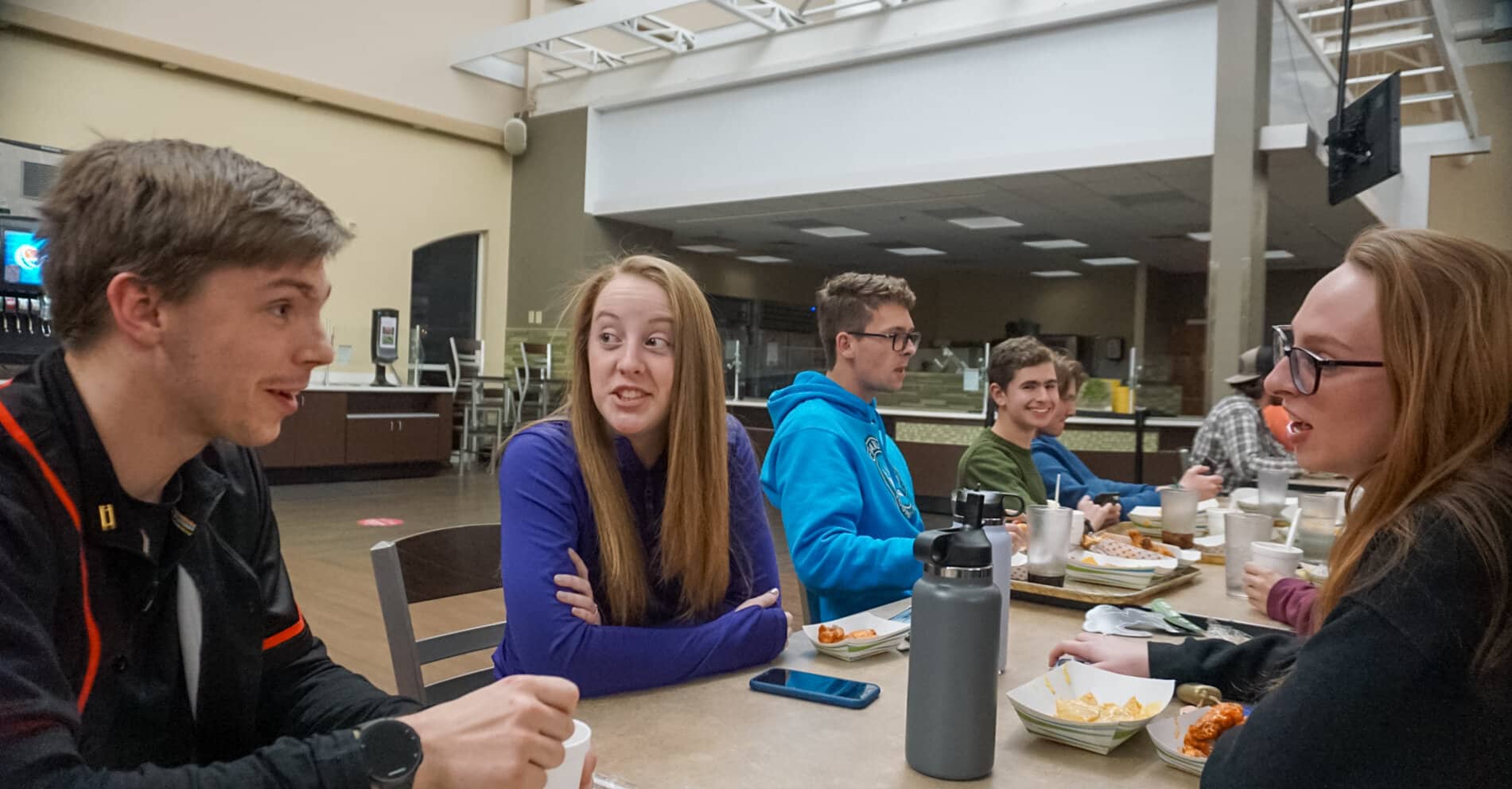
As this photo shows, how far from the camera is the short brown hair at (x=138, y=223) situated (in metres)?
0.93

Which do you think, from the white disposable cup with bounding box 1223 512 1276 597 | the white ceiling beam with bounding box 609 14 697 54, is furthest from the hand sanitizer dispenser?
the white disposable cup with bounding box 1223 512 1276 597

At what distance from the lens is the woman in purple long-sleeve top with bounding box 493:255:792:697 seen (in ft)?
4.72

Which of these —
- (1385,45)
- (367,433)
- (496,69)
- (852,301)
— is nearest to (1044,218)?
(1385,45)

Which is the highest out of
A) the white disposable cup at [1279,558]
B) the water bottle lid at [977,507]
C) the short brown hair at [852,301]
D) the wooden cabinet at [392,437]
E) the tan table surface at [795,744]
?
the short brown hair at [852,301]

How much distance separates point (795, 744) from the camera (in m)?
1.06

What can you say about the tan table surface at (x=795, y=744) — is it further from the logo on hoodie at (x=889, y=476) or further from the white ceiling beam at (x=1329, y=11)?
the white ceiling beam at (x=1329, y=11)

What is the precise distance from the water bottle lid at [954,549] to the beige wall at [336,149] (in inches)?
338

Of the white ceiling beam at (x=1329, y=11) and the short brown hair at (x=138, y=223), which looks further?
the white ceiling beam at (x=1329, y=11)

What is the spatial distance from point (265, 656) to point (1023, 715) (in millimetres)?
920

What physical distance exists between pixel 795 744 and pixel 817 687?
0.19 meters

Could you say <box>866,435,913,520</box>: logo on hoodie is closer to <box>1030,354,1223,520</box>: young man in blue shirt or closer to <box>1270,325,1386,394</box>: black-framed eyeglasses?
<box>1030,354,1223,520</box>: young man in blue shirt

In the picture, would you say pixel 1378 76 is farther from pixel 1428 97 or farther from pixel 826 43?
pixel 826 43

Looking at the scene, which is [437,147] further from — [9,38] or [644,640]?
[644,640]

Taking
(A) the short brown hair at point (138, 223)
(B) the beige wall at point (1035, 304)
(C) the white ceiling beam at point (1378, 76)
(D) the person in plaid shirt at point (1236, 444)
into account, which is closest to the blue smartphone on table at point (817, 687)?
(A) the short brown hair at point (138, 223)
